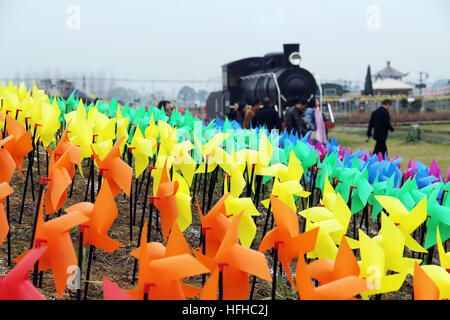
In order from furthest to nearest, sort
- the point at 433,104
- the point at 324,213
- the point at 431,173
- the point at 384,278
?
the point at 433,104 → the point at 431,173 → the point at 324,213 → the point at 384,278

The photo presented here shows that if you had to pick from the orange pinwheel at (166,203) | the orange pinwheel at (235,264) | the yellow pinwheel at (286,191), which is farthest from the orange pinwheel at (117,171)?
the orange pinwheel at (235,264)

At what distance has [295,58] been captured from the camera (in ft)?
45.7

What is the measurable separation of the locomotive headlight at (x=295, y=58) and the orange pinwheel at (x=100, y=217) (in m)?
12.5

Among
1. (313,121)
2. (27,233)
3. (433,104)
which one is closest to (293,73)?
(313,121)

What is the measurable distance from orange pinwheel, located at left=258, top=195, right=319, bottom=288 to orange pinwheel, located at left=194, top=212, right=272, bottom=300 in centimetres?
21

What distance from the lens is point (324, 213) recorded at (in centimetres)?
199

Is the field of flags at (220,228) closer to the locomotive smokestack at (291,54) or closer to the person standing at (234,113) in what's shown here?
the person standing at (234,113)

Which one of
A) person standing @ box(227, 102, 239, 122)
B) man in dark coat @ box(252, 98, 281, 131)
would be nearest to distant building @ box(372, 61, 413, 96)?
person standing @ box(227, 102, 239, 122)

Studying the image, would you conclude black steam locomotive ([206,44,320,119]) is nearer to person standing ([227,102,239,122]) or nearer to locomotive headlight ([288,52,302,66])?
locomotive headlight ([288,52,302,66])

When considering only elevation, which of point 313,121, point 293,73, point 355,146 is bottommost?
point 355,146

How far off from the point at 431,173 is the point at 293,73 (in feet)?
32.8

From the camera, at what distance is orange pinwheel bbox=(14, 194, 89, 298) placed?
1.50 meters

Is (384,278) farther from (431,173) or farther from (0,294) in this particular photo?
(431,173)

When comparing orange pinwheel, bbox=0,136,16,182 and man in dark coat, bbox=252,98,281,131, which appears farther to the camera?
man in dark coat, bbox=252,98,281,131
